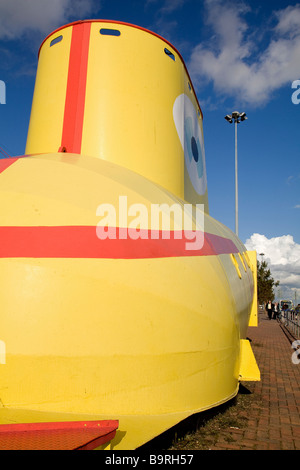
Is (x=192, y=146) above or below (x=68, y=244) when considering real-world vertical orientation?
above

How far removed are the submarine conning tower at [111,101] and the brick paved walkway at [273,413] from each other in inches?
134

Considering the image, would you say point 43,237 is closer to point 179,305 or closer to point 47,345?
point 47,345

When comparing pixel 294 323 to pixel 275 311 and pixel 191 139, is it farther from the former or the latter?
pixel 275 311

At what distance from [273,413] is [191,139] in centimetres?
472

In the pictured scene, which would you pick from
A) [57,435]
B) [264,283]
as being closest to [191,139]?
[57,435]

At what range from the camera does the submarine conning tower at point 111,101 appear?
4852mm

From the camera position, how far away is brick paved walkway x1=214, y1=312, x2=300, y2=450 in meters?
3.54

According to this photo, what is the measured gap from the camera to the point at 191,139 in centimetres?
630

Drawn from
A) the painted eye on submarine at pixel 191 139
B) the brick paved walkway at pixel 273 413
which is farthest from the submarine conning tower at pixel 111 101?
the brick paved walkway at pixel 273 413

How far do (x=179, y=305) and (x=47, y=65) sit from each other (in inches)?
179

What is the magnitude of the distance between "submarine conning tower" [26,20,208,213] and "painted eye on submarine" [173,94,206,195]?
0.10 meters

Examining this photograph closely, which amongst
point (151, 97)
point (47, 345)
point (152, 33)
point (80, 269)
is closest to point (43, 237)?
point (80, 269)

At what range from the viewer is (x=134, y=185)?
3.80 m

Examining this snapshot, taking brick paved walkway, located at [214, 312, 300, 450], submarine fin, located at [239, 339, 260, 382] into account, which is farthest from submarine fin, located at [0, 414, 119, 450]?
submarine fin, located at [239, 339, 260, 382]
